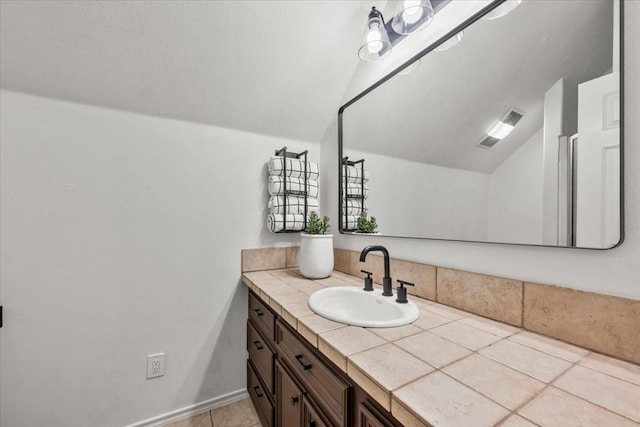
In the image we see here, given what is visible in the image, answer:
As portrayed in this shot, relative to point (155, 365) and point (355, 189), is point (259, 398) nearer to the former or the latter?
point (155, 365)

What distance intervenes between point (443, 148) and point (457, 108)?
0.55 ft

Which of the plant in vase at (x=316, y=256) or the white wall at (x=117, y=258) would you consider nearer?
the white wall at (x=117, y=258)

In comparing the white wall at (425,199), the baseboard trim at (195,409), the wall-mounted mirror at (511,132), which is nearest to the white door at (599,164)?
the wall-mounted mirror at (511,132)

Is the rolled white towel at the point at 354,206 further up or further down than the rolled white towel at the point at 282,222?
further up

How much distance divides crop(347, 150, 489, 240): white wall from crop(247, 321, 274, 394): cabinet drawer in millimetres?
844

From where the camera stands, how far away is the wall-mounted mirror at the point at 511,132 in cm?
71

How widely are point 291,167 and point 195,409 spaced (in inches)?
60.7

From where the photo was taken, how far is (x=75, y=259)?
1284 mm

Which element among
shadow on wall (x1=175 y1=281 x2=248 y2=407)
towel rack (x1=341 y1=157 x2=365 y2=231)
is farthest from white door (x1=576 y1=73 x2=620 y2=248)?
shadow on wall (x1=175 y1=281 x2=248 y2=407)

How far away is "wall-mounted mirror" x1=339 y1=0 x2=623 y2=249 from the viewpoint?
2.32 feet

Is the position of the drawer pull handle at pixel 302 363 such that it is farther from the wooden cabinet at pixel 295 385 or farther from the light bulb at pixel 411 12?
the light bulb at pixel 411 12

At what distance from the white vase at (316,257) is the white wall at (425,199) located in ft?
1.06

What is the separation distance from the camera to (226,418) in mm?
1524

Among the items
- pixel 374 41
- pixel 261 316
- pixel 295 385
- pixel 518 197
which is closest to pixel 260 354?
pixel 261 316
